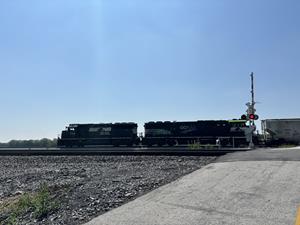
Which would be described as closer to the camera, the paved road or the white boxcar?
the paved road

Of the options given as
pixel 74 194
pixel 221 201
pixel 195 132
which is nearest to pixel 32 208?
pixel 74 194

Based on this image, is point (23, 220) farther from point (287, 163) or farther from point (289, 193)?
point (287, 163)

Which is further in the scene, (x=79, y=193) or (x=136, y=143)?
(x=136, y=143)

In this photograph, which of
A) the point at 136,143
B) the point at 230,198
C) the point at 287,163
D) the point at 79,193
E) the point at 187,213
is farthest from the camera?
the point at 136,143

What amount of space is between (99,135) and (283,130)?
22.0 m

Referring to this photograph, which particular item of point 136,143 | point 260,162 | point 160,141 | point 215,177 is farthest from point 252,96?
point 215,177

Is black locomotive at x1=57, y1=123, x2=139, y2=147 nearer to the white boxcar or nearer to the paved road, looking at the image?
the white boxcar

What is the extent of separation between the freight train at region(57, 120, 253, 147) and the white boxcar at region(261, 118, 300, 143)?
2.40m

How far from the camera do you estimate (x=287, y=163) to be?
11.8 m

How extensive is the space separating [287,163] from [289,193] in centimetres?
402

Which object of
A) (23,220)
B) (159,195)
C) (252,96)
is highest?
(252,96)

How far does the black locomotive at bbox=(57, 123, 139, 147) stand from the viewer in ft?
146

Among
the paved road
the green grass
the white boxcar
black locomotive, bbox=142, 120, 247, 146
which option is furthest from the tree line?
the paved road

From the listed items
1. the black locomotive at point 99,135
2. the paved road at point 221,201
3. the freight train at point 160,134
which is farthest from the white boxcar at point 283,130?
the paved road at point 221,201
